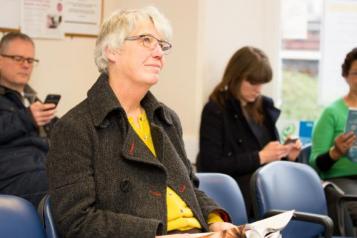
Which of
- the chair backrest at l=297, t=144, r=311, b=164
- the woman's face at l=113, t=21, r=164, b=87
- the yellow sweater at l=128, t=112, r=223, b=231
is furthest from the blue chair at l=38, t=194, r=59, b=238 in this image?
the chair backrest at l=297, t=144, r=311, b=164

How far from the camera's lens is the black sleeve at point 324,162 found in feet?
12.9

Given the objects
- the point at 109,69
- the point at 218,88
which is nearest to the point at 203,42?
the point at 218,88

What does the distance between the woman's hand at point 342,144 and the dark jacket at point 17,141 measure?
1.74 m

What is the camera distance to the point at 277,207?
3.02 meters

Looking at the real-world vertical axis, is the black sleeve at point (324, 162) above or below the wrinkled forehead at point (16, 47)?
below

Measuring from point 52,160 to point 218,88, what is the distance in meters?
1.99

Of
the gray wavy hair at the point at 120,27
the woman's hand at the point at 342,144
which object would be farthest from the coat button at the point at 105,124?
the woman's hand at the point at 342,144

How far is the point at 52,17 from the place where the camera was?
362 cm

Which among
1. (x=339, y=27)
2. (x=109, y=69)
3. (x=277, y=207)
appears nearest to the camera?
(x=109, y=69)

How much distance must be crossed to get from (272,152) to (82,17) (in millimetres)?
1374

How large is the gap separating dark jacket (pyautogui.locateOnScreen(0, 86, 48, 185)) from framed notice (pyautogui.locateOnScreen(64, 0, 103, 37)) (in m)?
0.63

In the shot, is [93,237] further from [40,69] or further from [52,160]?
[40,69]

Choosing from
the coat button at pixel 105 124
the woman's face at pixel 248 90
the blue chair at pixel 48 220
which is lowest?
the blue chair at pixel 48 220

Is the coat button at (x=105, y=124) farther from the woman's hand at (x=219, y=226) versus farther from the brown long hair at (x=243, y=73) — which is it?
the brown long hair at (x=243, y=73)
